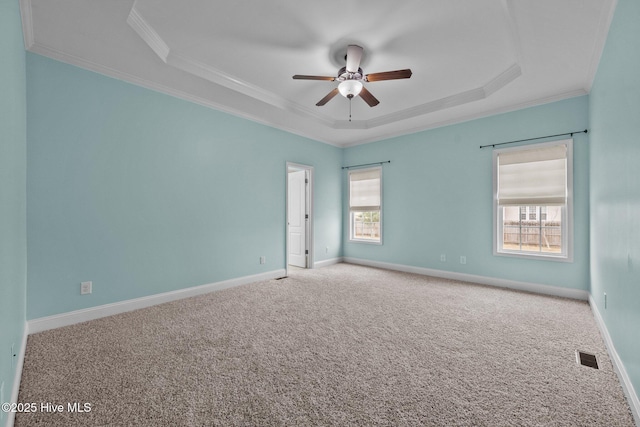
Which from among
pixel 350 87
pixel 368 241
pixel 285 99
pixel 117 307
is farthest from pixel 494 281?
pixel 117 307

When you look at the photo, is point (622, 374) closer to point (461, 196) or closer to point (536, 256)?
point (536, 256)

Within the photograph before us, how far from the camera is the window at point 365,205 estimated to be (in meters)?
5.84

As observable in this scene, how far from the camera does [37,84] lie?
2.60m

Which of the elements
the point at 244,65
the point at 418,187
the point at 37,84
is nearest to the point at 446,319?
the point at 418,187

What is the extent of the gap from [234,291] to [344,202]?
333 centimetres

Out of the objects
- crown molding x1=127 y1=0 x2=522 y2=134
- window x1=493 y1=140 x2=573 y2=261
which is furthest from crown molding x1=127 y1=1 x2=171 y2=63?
window x1=493 y1=140 x2=573 y2=261

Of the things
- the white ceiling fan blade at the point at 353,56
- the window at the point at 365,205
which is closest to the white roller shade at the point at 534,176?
the window at the point at 365,205

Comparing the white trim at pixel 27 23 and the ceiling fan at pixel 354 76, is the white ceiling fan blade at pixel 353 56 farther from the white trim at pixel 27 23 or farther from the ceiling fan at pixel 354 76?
the white trim at pixel 27 23

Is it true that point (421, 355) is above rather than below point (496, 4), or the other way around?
below

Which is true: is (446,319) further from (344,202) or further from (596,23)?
(344,202)

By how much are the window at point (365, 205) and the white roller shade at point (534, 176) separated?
221cm

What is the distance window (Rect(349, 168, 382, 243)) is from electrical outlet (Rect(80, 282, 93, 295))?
462 cm

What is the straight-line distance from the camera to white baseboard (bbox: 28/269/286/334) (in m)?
2.63

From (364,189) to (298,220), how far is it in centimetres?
162
